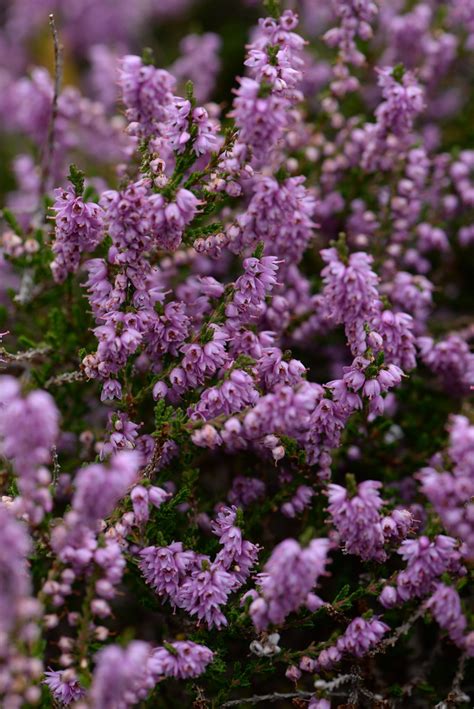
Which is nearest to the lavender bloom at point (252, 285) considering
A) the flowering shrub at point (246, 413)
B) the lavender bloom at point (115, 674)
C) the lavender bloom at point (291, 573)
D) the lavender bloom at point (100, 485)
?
the flowering shrub at point (246, 413)

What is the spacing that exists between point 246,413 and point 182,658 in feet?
3.61

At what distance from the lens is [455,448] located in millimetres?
2812

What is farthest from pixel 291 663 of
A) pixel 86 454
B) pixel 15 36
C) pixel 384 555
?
pixel 15 36

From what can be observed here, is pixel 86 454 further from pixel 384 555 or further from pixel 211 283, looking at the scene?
pixel 384 555

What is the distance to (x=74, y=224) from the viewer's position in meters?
3.52

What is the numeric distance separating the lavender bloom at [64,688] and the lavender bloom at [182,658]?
0.35m

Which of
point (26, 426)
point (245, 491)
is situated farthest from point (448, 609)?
point (26, 426)

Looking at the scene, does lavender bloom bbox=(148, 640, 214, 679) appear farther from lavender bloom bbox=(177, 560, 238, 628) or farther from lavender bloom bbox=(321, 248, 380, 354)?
lavender bloom bbox=(321, 248, 380, 354)

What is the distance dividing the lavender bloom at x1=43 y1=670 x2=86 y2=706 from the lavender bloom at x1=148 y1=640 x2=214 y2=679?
35 cm

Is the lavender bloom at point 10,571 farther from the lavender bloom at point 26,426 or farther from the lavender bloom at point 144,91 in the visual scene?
the lavender bloom at point 144,91

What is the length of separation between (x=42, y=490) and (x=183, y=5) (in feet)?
23.4

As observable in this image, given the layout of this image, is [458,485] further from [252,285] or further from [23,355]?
[23,355]

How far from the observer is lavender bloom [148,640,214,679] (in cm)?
308

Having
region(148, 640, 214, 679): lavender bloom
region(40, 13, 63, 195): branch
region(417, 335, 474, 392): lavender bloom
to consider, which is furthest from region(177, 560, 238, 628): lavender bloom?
region(40, 13, 63, 195): branch
